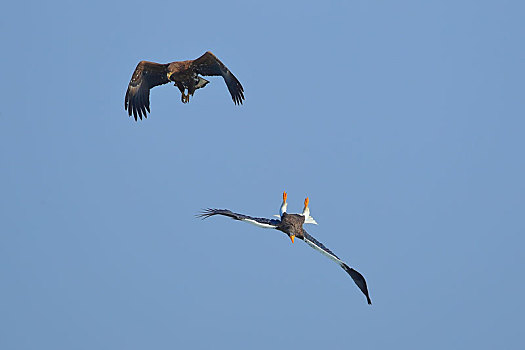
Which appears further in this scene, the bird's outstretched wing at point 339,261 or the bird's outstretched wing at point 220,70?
the bird's outstretched wing at point 220,70

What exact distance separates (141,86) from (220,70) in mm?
3100

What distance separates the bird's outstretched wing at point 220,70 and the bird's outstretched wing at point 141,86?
2.19m

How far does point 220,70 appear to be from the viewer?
26906 mm

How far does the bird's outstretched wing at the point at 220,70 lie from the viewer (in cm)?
2650

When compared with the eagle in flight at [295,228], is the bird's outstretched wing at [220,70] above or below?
above

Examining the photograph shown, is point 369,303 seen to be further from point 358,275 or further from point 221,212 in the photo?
point 221,212

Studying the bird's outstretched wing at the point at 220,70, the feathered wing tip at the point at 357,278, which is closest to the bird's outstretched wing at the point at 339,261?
the feathered wing tip at the point at 357,278

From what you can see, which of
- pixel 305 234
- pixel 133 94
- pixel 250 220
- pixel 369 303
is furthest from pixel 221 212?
pixel 133 94

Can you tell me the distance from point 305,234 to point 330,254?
106cm

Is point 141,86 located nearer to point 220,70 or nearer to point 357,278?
point 220,70

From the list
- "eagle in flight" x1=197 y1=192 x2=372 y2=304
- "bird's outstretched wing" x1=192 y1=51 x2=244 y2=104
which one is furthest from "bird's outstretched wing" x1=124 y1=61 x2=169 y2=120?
"eagle in flight" x1=197 y1=192 x2=372 y2=304

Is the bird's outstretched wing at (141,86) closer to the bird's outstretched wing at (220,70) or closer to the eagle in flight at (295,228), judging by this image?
the bird's outstretched wing at (220,70)

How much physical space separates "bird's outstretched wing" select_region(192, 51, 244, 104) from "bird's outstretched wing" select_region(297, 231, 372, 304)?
4.31m

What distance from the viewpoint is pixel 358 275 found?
24469 millimetres
